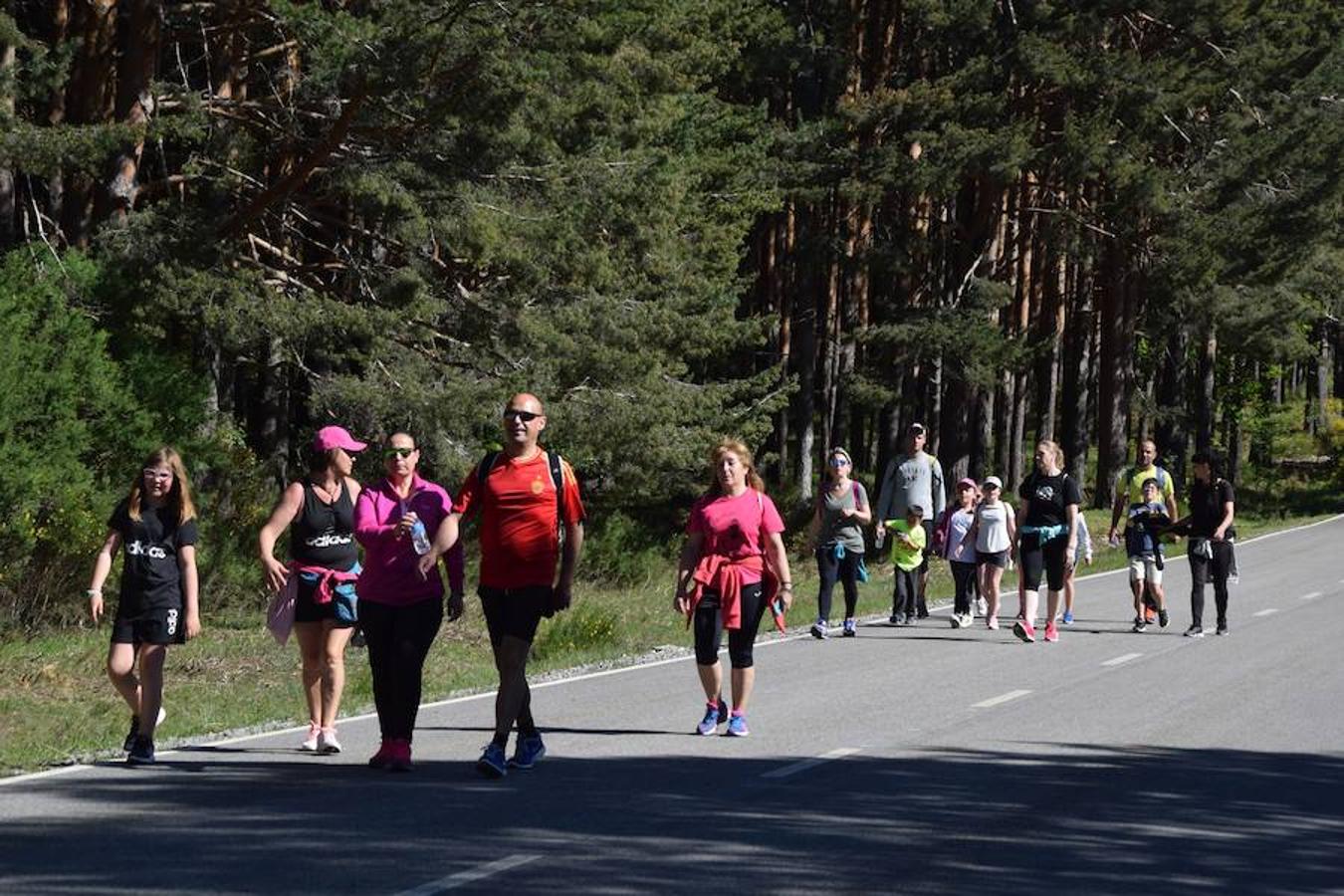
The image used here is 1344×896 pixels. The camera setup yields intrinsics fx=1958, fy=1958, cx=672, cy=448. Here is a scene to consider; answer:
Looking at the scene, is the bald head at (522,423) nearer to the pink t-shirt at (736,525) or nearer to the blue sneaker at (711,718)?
the pink t-shirt at (736,525)

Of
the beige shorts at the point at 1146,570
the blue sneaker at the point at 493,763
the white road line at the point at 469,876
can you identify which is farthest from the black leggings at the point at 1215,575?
the white road line at the point at 469,876

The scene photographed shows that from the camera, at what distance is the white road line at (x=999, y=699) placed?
14695 millimetres

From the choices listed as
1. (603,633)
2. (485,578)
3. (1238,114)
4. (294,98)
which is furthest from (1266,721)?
(1238,114)

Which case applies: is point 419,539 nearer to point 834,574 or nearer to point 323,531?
point 323,531

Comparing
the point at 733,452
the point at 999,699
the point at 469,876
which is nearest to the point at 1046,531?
the point at 999,699

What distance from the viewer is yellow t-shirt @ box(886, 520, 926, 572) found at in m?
22.2

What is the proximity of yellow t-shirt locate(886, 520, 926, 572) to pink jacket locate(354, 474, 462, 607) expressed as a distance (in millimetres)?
11686

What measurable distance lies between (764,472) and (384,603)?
40416mm

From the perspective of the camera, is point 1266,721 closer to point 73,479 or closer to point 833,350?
point 73,479

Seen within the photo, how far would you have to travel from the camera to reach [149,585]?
11.1 m

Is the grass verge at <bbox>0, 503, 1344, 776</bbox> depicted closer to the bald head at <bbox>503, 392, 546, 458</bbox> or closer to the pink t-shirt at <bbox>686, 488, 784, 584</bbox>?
the pink t-shirt at <bbox>686, 488, 784, 584</bbox>

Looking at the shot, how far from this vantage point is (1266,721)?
1400cm

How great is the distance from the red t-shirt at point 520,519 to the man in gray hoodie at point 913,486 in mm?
11840

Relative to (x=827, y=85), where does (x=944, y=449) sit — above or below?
below
